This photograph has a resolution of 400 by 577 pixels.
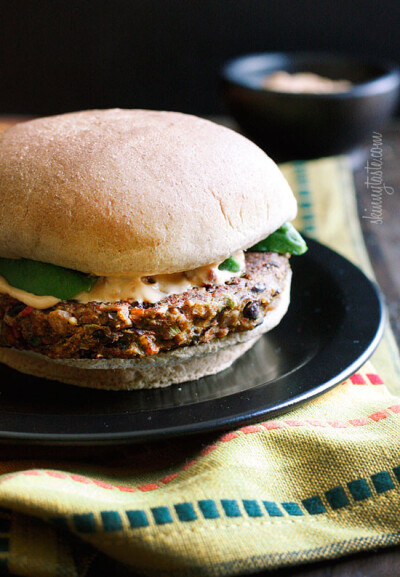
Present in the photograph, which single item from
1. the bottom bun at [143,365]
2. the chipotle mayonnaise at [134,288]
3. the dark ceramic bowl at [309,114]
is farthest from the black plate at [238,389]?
the dark ceramic bowl at [309,114]

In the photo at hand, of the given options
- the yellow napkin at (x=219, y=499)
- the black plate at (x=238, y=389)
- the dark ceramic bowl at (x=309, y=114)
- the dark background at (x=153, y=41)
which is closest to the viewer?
the yellow napkin at (x=219, y=499)

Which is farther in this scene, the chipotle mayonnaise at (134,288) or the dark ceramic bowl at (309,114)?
the dark ceramic bowl at (309,114)

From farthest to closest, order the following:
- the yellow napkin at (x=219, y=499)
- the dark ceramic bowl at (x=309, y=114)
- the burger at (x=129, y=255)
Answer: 1. the dark ceramic bowl at (x=309, y=114)
2. the burger at (x=129, y=255)
3. the yellow napkin at (x=219, y=499)

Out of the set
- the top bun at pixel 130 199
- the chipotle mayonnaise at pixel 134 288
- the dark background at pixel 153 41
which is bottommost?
the dark background at pixel 153 41

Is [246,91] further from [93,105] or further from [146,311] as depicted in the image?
[146,311]

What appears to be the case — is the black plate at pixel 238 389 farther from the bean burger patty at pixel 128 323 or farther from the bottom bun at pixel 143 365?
the bean burger patty at pixel 128 323

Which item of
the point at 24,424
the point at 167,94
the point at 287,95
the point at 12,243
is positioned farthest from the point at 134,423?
the point at 167,94
